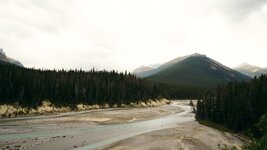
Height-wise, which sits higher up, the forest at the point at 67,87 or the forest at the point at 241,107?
the forest at the point at 67,87

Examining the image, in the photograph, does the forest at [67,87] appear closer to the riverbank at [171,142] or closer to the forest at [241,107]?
the forest at [241,107]

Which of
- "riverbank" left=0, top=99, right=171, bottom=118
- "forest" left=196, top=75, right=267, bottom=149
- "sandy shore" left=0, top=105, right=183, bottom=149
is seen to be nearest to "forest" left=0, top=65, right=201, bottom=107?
"riverbank" left=0, top=99, right=171, bottom=118

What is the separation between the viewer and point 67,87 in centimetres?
12825

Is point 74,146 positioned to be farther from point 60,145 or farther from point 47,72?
point 47,72

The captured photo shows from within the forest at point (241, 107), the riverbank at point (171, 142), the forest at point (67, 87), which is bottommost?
the riverbank at point (171, 142)

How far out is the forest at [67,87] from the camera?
106750mm

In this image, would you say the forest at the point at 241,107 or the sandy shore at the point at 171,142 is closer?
the sandy shore at the point at 171,142

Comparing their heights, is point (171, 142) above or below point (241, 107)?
below

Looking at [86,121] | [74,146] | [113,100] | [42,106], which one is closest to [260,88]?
[86,121]

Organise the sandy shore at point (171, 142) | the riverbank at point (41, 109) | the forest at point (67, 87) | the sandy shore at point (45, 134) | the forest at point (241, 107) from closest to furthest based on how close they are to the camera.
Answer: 1. the sandy shore at point (45, 134)
2. the sandy shore at point (171, 142)
3. the forest at point (241, 107)
4. the riverbank at point (41, 109)
5. the forest at point (67, 87)

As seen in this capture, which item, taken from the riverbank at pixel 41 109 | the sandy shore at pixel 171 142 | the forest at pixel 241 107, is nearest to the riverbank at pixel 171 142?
the sandy shore at pixel 171 142

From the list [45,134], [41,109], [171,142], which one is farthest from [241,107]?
[41,109]

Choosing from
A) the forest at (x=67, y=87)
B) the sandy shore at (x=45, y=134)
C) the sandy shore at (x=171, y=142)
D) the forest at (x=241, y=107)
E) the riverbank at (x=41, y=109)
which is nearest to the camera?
the sandy shore at (x=45, y=134)

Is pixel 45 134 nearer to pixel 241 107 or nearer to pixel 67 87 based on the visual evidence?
pixel 241 107
